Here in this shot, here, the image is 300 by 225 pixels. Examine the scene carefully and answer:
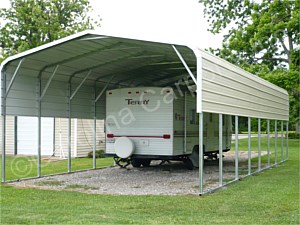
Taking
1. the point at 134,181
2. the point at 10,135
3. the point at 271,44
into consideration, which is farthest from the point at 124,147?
the point at 271,44

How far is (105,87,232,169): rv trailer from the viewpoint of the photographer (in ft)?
43.2

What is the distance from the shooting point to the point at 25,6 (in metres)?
31.7

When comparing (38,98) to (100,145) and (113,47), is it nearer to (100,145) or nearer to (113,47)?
(113,47)

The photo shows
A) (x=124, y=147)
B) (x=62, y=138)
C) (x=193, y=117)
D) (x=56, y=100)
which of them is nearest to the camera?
(x=124, y=147)

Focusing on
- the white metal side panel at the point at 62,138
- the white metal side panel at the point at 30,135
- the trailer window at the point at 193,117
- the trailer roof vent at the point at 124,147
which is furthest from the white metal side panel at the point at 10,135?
the trailer window at the point at 193,117

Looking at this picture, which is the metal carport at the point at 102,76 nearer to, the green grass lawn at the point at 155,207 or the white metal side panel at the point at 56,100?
the white metal side panel at the point at 56,100

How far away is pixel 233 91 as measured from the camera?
36.9ft

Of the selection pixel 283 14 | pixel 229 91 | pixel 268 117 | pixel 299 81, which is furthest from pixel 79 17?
pixel 229 91

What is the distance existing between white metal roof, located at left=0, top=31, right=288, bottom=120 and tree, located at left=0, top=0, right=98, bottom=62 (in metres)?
A: 16.0

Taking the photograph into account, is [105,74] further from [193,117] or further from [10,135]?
[10,135]

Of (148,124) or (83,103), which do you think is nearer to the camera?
(148,124)

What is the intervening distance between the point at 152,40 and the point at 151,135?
4.22 meters

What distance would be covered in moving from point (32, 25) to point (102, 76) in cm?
1846

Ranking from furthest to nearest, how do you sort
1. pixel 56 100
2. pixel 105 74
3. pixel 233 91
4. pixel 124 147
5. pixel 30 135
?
→ pixel 30 135 → pixel 105 74 → pixel 56 100 → pixel 124 147 → pixel 233 91
